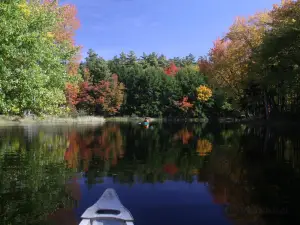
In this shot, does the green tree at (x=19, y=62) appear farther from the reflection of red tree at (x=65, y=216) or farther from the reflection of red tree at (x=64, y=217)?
the reflection of red tree at (x=64, y=217)

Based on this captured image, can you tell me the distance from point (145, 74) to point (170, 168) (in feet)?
225

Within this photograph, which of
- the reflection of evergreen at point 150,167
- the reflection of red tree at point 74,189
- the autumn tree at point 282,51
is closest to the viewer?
the reflection of red tree at point 74,189

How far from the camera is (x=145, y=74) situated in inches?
3223

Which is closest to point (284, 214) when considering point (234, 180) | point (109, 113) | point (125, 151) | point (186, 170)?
point (234, 180)

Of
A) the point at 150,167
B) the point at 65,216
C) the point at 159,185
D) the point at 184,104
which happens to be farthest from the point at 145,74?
the point at 65,216

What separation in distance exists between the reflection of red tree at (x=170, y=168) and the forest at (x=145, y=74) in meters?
5.99

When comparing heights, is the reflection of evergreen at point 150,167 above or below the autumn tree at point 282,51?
below

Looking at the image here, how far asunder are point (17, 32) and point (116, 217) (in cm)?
856

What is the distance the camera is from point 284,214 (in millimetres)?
8023

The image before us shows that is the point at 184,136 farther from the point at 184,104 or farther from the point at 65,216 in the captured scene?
the point at 184,104

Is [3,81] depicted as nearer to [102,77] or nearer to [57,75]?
[57,75]

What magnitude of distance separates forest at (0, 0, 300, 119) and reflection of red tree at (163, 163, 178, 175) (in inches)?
236

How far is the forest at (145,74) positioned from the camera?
13.1 m

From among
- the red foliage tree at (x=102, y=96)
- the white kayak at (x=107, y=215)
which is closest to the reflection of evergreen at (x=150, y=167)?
the white kayak at (x=107, y=215)
